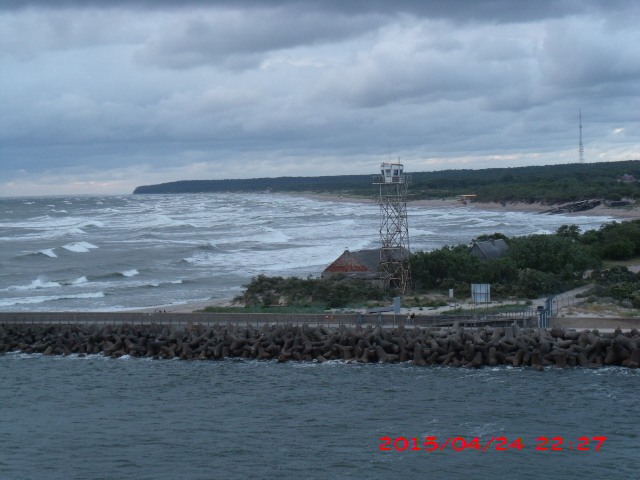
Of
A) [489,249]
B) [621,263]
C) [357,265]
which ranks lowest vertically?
[621,263]

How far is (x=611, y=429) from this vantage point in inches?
729

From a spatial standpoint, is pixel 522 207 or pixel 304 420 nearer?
pixel 304 420

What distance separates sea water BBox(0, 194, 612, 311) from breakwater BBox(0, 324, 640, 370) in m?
7.84

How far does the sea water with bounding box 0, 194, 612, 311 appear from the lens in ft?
137

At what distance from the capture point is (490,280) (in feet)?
112

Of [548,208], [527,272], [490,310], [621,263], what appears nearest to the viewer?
[490,310]

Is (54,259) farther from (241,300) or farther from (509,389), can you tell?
(509,389)

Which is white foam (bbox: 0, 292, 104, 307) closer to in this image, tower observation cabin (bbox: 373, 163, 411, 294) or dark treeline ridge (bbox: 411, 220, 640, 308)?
tower observation cabin (bbox: 373, 163, 411, 294)
